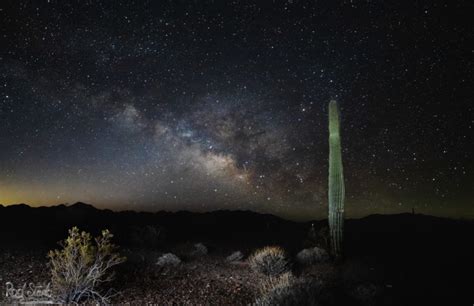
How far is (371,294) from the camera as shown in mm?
8711

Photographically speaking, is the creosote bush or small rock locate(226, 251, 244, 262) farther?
small rock locate(226, 251, 244, 262)

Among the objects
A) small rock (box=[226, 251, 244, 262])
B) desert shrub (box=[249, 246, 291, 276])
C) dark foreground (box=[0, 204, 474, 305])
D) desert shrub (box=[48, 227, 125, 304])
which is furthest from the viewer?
small rock (box=[226, 251, 244, 262])

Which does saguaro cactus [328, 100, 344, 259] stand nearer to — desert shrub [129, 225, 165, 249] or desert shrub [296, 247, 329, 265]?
desert shrub [296, 247, 329, 265]

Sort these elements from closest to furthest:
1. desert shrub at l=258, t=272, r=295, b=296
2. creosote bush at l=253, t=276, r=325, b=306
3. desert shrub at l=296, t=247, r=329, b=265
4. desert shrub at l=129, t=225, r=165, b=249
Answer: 1. creosote bush at l=253, t=276, r=325, b=306
2. desert shrub at l=258, t=272, r=295, b=296
3. desert shrub at l=296, t=247, r=329, b=265
4. desert shrub at l=129, t=225, r=165, b=249

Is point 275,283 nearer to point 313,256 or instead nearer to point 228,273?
point 228,273

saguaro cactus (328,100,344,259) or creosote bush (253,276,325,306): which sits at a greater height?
saguaro cactus (328,100,344,259)

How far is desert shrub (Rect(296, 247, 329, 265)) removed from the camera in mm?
12594

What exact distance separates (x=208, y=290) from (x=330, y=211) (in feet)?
19.0

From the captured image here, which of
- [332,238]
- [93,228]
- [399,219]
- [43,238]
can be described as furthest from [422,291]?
[399,219]

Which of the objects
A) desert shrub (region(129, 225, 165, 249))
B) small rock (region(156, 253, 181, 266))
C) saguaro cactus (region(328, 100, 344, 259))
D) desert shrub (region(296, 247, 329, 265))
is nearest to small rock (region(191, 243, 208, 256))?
desert shrub (region(129, 225, 165, 249))

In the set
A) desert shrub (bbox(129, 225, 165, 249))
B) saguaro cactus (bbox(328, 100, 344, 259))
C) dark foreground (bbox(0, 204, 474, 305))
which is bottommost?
dark foreground (bbox(0, 204, 474, 305))

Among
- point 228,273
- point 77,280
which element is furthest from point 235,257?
point 77,280

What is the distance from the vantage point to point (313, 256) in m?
12.7

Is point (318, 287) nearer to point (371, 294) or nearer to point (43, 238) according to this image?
point (371, 294)
